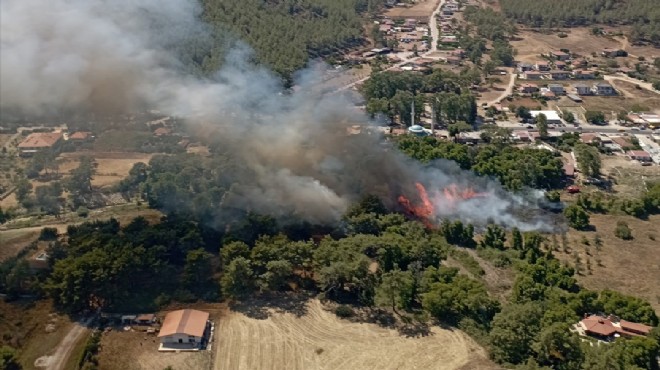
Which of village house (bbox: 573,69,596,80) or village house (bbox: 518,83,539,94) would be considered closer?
village house (bbox: 518,83,539,94)

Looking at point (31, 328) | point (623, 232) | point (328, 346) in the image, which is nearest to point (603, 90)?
point (623, 232)

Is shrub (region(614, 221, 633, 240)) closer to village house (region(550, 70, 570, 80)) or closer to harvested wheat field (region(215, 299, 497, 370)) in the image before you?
harvested wheat field (region(215, 299, 497, 370))

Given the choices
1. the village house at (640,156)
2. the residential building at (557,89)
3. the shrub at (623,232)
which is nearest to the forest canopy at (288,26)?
the residential building at (557,89)

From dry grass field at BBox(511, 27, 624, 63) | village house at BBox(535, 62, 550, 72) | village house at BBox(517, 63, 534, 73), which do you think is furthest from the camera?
dry grass field at BBox(511, 27, 624, 63)

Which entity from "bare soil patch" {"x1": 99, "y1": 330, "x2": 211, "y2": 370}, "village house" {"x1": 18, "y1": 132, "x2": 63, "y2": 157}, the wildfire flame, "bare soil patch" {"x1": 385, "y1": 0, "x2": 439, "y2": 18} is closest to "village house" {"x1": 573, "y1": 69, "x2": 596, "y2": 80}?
"bare soil patch" {"x1": 385, "y1": 0, "x2": 439, "y2": 18}

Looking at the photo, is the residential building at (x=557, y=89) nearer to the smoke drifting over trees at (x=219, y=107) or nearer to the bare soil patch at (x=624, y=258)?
the bare soil patch at (x=624, y=258)

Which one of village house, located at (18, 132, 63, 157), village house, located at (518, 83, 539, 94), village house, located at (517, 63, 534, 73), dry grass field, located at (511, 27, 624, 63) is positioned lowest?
village house, located at (518, 83, 539, 94)

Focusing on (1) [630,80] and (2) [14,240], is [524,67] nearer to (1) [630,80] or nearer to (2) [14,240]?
(1) [630,80]
